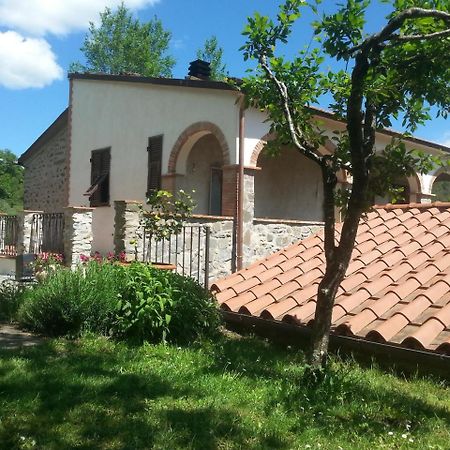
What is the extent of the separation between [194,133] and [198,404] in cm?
840

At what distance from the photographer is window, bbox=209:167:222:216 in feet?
43.0

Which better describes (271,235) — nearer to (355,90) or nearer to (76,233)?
(76,233)

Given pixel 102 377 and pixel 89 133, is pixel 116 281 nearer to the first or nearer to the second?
pixel 102 377

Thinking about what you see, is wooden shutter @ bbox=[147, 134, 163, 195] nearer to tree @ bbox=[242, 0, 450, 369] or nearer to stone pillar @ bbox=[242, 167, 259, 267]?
stone pillar @ bbox=[242, 167, 259, 267]

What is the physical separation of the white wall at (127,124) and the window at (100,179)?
20cm

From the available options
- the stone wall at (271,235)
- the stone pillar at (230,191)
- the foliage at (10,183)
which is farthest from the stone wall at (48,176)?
the foliage at (10,183)

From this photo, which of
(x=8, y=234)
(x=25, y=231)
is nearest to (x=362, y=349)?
(x=25, y=231)

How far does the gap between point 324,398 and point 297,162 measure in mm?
11096

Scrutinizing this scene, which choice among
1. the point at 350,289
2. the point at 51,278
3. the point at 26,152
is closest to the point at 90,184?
the point at 26,152

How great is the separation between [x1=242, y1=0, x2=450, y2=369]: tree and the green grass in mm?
563

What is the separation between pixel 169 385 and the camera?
4.23 meters

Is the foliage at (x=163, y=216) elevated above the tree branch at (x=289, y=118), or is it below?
below

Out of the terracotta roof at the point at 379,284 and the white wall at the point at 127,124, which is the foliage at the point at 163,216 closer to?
the terracotta roof at the point at 379,284

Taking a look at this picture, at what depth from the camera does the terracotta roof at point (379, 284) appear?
5.24 metres
